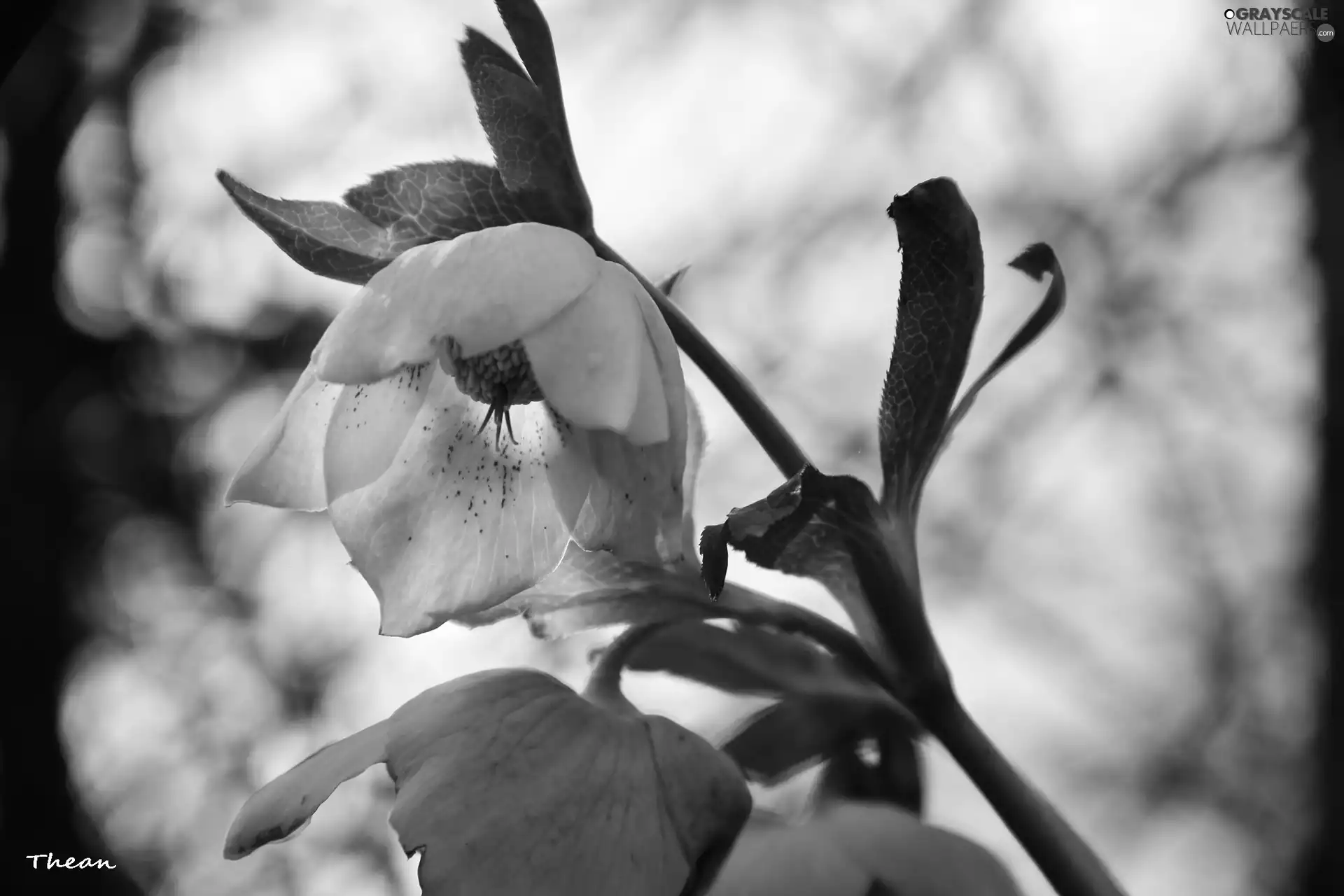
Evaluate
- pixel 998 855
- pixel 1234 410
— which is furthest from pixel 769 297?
pixel 998 855

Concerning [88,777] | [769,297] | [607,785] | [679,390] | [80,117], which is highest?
[80,117]

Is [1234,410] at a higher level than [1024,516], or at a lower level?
higher

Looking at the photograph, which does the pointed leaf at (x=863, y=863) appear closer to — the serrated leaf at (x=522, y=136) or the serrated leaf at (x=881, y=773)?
the serrated leaf at (x=881, y=773)

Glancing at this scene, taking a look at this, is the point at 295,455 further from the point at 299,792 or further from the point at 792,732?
the point at 792,732

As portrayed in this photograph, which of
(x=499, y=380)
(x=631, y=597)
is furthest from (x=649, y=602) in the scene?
(x=499, y=380)

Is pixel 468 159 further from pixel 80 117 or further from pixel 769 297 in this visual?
pixel 80 117

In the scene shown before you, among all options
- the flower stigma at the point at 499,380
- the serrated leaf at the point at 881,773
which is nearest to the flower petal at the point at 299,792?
the flower stigma at the point at 499,380
